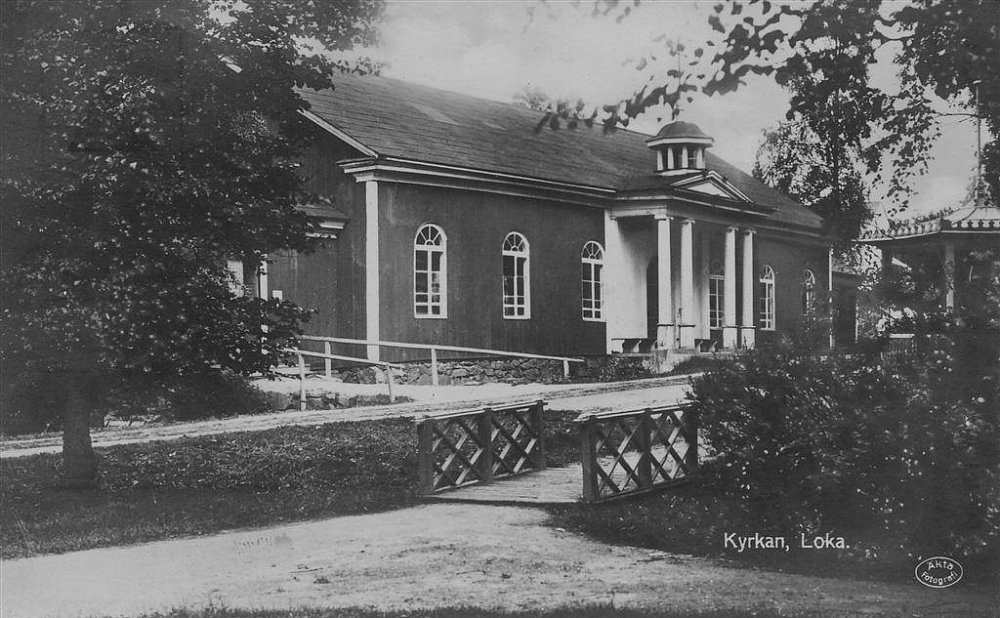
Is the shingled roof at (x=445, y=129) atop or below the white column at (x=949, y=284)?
atop

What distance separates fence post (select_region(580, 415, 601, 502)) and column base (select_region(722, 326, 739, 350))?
1.60m

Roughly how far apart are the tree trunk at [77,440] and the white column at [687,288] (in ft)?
28.5

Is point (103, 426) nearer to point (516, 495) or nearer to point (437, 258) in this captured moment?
point (437, 258)

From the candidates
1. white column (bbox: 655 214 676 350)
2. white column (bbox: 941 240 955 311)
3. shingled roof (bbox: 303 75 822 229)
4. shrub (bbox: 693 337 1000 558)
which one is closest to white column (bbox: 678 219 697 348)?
white column (bbox: 655 214 676 350)

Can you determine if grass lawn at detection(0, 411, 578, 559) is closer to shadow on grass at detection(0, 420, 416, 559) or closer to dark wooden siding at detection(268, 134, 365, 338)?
shadow on grass at detection(0, 420, 416, 559)

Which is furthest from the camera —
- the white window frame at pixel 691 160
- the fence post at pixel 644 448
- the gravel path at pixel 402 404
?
the white window frame at pixel 691 160

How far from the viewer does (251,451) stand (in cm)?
1327

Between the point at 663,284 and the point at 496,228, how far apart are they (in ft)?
12.0

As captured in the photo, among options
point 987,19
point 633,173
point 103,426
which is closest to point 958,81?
point 987,19

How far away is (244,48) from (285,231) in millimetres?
1959

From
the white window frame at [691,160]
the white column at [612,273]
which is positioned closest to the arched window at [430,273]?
the white column at [612,273]

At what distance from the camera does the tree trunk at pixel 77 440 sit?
37.9 feet

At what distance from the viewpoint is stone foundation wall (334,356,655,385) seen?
20.4 meters

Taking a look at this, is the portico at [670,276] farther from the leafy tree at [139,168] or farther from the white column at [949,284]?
the leafy tree at [139,168]
